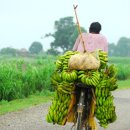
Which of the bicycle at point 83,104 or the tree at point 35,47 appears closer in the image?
the bicycle at point 83,104

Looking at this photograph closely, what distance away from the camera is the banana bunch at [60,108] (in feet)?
23.0

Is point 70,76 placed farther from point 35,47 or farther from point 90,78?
point 35,47

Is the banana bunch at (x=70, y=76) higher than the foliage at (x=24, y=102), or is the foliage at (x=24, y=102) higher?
the banana bunch at (x=70, y=76)

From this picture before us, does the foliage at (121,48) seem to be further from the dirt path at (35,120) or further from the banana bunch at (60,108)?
the banana bunch at (60,108)

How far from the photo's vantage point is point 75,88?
695 centimetres

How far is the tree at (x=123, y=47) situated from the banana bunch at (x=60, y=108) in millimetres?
120550

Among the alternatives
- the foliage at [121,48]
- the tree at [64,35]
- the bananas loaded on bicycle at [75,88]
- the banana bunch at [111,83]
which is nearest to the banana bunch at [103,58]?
the bananas loaded on bicycle at [75,88]

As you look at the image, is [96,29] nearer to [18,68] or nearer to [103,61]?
[103,61]

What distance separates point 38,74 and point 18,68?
103 centimetres

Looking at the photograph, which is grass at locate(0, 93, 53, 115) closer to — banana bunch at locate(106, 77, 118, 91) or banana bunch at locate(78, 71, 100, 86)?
banana bunch at locate(106, 77, 118, 91)

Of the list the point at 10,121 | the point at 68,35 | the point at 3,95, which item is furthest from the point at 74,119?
the point at 68,35

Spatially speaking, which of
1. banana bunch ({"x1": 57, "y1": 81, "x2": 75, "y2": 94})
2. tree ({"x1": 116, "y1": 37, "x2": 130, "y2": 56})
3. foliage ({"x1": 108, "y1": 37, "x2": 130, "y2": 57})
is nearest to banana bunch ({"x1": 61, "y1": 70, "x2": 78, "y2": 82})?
banana bunch ({"x1": 57, "y1": 81, "x2": 75, "y2": 94})

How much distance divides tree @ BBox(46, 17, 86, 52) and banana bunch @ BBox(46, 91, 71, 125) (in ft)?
244

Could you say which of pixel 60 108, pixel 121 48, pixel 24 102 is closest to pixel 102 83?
pixel 60 108
